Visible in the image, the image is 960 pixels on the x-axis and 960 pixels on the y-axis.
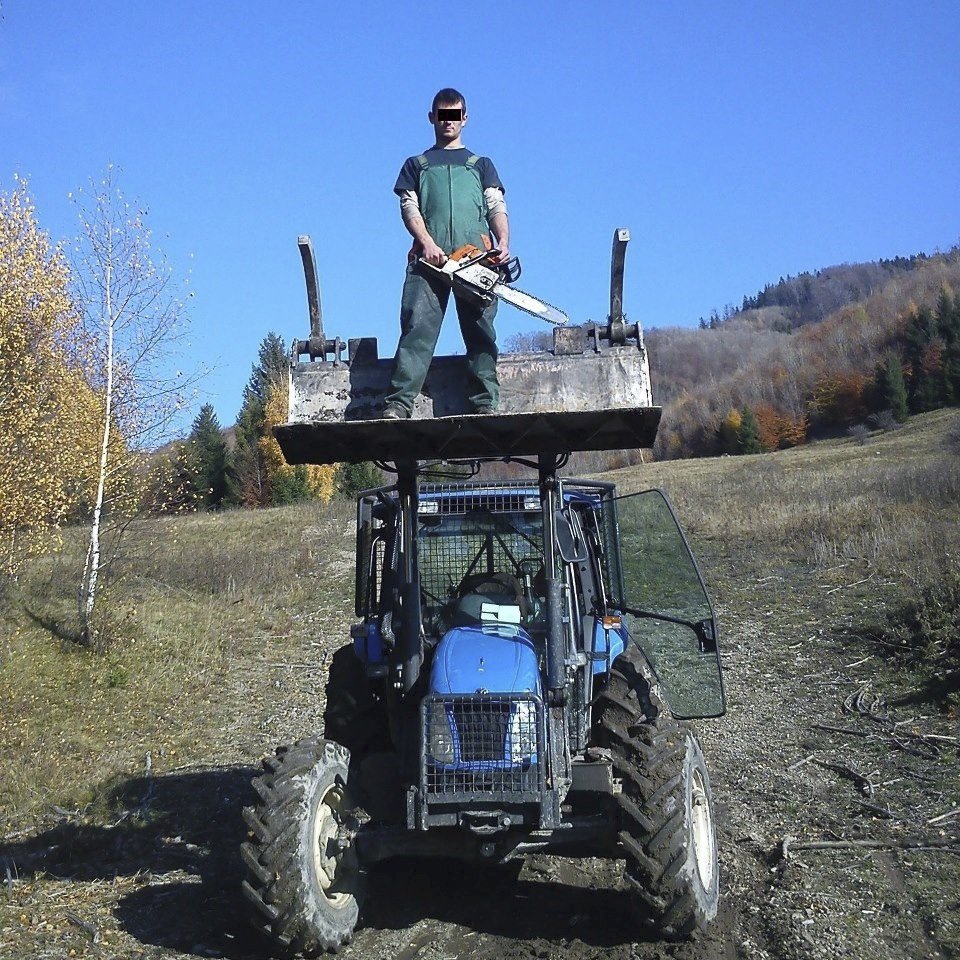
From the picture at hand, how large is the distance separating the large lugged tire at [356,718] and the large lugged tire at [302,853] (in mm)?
1295

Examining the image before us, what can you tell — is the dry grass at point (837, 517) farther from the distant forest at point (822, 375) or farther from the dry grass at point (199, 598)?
the distant forest at point (822, 375)

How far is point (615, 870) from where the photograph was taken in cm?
681

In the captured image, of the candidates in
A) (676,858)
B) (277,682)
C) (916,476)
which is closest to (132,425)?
(277,682)

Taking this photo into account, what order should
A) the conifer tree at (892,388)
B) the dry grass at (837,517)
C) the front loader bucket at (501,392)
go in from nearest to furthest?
the front loader bucket at (501,392)
the dry grass at (837,517)
the conifer tree at (892,388)

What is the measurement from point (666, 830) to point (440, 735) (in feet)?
4.02

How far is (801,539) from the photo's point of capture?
21562 mm

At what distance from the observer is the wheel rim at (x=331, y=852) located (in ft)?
18.4

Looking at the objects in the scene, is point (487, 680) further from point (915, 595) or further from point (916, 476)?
point (916, 476)

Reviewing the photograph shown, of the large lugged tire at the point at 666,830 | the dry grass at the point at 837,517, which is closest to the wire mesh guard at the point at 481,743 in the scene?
the large lugged tire at the point at 666,830

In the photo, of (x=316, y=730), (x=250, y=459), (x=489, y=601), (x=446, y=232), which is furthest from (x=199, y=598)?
(x=250, y=459)

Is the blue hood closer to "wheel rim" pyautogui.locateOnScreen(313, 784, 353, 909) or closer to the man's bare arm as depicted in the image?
"wheel rim" pyautogui.locateOnScreen(313, 784, 353, 909)

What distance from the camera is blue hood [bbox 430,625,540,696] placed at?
557 cm

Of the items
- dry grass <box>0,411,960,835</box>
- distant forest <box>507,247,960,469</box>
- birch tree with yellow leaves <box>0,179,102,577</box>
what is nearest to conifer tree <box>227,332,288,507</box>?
dry grass <box>0,411,960,835</box>

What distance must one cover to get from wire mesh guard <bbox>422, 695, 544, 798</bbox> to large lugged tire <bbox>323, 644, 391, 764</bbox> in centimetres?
178
